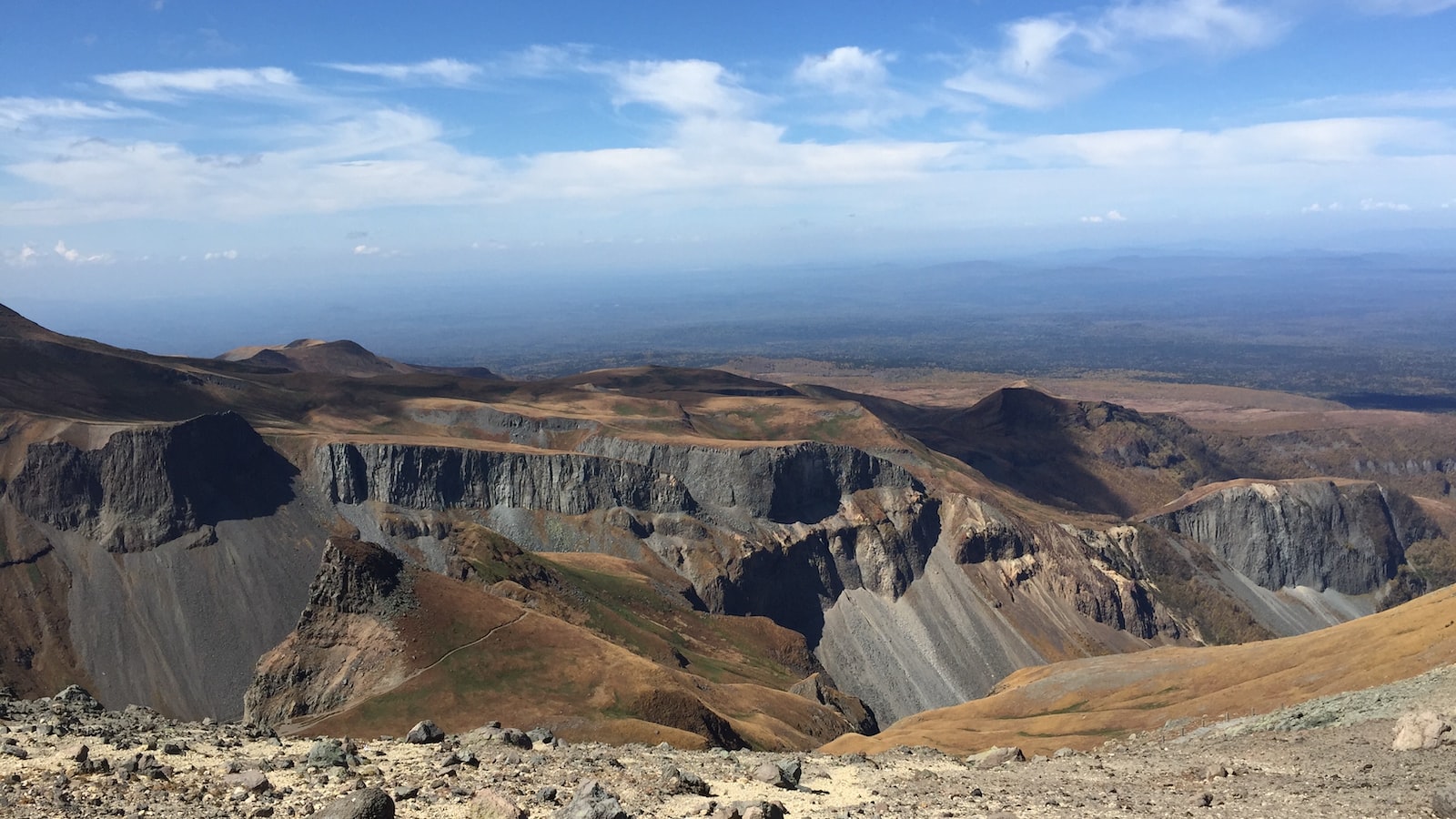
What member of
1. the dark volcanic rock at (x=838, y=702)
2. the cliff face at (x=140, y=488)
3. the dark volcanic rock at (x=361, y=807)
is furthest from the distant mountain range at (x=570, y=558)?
the dark volcanic rock at (x=361, y=807)

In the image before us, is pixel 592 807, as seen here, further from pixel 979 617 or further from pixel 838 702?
pixel 979 617

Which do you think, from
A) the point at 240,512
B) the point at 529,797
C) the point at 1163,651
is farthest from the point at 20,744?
the point at 240,512

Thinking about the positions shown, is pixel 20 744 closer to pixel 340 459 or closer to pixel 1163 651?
pixel 1163 651

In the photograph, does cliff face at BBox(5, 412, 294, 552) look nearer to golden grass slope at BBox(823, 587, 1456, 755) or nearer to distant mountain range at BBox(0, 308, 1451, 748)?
distant mountain range at BBox(0, 308, 1451, 748)

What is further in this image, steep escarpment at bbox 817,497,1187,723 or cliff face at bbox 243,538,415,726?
steep escarpment at bbox 817,497,1187,723

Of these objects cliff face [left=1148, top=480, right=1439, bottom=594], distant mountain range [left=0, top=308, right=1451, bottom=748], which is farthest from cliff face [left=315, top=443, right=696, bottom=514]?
cliff face [left=1148, top=480, right=1439, bottom=594]

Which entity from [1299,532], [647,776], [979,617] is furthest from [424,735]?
[1299,532]
